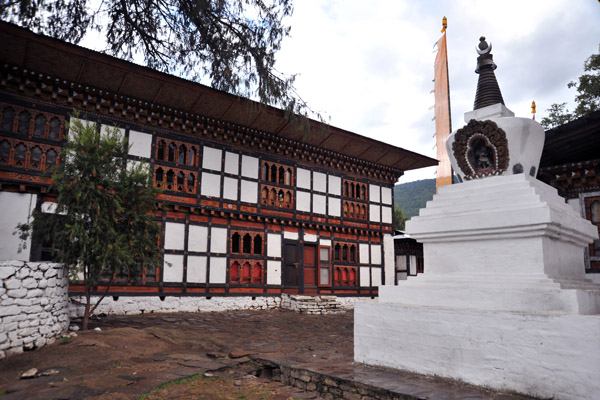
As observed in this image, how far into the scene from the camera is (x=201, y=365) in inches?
266

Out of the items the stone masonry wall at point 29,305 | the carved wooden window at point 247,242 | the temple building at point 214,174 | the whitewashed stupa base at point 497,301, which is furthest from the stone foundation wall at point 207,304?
the whitewashed stupa base at point 497,301

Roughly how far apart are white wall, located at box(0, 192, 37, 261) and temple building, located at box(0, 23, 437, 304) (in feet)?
0.10

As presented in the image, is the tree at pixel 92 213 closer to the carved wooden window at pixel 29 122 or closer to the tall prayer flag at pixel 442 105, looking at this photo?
the carved wooden window at pixel 29 122

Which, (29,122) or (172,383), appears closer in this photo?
(172,383)

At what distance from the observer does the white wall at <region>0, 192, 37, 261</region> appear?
11.4m

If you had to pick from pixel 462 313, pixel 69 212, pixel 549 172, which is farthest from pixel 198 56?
pixel 549 172

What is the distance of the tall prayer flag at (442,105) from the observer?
2188 cm

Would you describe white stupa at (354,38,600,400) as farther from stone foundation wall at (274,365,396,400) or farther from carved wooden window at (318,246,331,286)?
carved wooden window at (318,246,331,286)

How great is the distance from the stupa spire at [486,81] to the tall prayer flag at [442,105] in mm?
15528

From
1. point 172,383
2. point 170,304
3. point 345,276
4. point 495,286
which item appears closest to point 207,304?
point 170,304

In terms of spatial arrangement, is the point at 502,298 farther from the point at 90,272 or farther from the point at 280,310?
the point at 280,310

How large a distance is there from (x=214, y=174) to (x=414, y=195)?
86226 millimetres

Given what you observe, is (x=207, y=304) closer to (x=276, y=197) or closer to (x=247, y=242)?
(x=247, y=242)

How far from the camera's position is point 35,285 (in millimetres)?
7395
